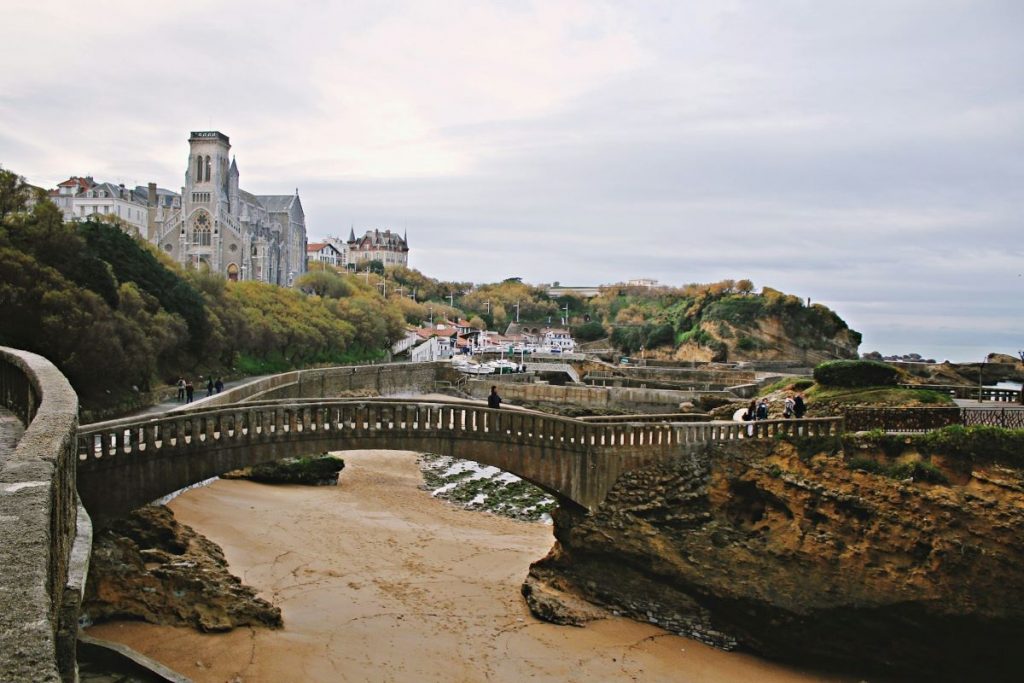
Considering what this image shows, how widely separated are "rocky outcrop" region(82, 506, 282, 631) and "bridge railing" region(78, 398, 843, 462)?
1.76m

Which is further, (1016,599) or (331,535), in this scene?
(331,535)

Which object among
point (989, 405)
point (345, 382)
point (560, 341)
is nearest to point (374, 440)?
point (989, 405)

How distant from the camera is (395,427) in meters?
15.2

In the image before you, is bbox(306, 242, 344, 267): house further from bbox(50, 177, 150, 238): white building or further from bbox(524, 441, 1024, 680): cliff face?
bbox(524, 441, 1024, 680): cliff face

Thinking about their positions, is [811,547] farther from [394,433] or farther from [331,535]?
[331,535]

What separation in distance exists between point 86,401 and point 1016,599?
25.6 metres

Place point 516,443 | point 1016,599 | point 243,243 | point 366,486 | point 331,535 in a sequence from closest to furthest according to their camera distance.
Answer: point 1016,599 → point 516,443 → point 331,535 → point 366,486 → point 243,243

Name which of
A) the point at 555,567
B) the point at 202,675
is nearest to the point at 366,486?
the point at 555,567

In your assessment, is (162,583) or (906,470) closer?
(162,583)

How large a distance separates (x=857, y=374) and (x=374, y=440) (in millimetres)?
14021

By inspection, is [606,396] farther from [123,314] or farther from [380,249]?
[380,249]

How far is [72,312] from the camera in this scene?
22844mm

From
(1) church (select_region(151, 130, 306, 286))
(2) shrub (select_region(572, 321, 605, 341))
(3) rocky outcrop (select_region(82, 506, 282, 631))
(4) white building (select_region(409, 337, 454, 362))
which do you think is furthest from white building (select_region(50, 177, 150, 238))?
(3) rocky outcrop (select_region(82, 506, 282, 631))

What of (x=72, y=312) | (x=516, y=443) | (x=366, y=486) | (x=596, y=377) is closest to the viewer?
(x=516, y=443)
